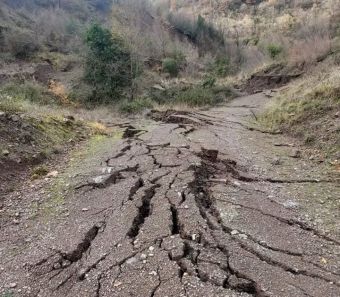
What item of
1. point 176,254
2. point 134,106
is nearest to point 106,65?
point 134,106

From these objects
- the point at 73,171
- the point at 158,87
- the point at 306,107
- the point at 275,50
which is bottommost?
the point at 158,87

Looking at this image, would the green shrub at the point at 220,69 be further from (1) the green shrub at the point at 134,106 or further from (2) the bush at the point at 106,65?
(1) the green shrub at the point at 134,106

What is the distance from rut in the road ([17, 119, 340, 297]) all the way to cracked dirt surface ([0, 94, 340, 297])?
0.01 meters

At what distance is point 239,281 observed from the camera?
10.9 ft

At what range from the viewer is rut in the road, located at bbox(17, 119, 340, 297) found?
10.9ft

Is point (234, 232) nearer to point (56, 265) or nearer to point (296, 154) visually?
point (56, 265)

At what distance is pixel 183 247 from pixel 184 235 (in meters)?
0.28

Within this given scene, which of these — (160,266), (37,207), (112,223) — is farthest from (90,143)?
(160,266)

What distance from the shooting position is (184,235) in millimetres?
4109

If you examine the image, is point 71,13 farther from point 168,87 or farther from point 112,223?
point 112,223

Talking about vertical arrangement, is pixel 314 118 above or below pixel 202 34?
below

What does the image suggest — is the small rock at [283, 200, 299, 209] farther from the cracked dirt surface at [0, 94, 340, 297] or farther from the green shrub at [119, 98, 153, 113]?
the green shrub at [119, 98, 153, 113]

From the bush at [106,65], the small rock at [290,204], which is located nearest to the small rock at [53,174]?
the small rock at [290,204]

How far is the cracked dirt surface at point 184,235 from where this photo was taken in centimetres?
337
